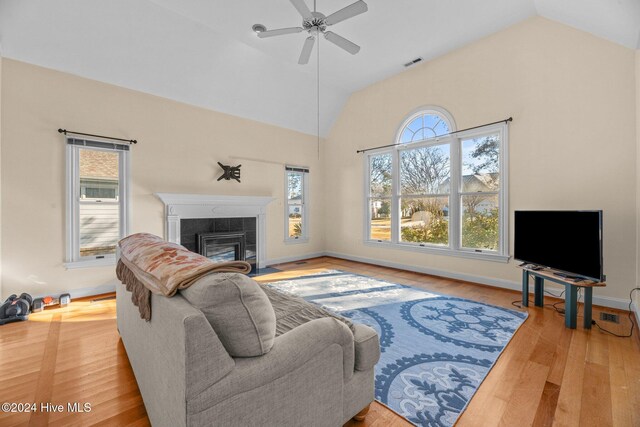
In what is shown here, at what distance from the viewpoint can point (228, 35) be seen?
4.04 metres

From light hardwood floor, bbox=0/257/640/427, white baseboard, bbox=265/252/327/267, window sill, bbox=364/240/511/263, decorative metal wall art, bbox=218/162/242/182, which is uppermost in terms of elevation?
decorative metal wall art, bbox=218/162/242/182

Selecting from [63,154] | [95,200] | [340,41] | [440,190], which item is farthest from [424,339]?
[63,154]

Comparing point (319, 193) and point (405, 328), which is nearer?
point (405, 328)

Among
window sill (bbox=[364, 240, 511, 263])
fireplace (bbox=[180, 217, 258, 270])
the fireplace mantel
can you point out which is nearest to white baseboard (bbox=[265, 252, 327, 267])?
the fireplace mantel

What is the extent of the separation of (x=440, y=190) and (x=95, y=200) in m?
5.40

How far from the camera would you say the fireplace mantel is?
175 inches

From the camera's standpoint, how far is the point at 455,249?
4566mm

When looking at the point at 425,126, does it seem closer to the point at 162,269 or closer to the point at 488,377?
the point at 488,377

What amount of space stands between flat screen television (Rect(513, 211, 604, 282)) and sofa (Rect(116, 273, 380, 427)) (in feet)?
8.75

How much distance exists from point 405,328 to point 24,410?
9.40 feet

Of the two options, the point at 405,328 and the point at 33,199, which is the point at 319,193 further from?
the point at 33,199

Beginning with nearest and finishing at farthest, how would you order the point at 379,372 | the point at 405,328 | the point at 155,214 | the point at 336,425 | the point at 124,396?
the point at 336,425 → the point at 124,396 → the point at 379,372 → the point at 405,328 → the point at 155,214

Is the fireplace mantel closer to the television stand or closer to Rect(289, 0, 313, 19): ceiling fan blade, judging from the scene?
Rect(289, 0, 313, 19): ceiling fan blade

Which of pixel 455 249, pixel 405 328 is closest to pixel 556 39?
pixel 455 249
